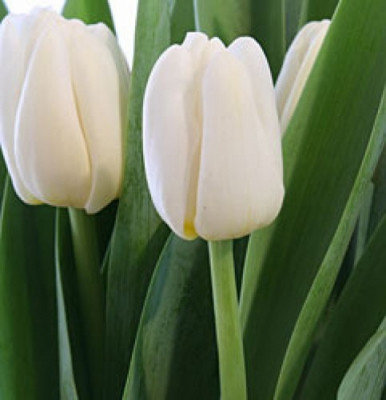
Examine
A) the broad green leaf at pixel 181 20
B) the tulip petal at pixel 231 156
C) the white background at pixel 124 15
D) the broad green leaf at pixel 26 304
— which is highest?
the broad green leaf at pixel 181 20

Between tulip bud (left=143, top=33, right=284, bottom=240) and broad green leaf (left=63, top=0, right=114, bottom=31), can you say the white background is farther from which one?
tulip bud (left=143, top=33, right=284, bottom=240)

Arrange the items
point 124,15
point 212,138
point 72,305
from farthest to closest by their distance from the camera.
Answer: point 124,15, point 72,305, point 212,138

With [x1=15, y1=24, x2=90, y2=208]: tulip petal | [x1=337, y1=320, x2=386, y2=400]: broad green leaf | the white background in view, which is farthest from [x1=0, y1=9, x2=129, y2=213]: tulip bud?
the white background

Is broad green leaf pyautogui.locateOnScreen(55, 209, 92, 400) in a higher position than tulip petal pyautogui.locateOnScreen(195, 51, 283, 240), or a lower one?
lower

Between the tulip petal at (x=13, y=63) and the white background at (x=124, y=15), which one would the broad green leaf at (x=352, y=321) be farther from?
the white background at (x=124, y=15)

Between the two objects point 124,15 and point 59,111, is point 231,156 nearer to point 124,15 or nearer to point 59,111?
point 59,111

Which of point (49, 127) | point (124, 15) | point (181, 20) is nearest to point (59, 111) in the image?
point (49, 127)

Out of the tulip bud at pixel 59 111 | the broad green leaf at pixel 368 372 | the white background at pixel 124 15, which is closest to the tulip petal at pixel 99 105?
the tulip bud at pixel 59 111
